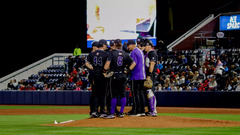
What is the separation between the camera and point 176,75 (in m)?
22.7

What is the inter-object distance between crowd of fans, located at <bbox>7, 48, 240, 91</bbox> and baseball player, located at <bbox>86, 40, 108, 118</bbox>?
725 centimetres

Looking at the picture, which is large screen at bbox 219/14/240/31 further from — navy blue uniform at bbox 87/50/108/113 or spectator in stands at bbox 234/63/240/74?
navy blue uniform at bbox 87/50/108/113

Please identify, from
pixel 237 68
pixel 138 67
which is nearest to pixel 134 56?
pixel 138 67

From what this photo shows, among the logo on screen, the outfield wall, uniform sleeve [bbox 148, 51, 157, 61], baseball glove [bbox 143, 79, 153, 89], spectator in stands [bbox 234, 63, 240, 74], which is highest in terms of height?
the logo on screen

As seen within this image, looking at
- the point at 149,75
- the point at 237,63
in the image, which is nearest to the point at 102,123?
the point at 149,75

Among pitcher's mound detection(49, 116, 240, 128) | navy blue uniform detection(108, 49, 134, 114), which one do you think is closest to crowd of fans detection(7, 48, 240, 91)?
navy blue uniform detection(108, 49, 134, 114)

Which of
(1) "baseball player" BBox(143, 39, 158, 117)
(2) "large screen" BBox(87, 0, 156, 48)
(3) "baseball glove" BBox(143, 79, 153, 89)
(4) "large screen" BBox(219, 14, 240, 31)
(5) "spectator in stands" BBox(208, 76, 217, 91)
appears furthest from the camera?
(2) "large screen" BBox(87, 0, 156, 48)

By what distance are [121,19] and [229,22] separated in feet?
20.7

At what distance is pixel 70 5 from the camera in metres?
33.4

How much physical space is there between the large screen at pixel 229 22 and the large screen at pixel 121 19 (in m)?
4.03

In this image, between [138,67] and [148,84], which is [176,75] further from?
[148,84]

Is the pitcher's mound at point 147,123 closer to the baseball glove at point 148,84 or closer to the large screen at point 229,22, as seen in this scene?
the baseball glove at point 148,84

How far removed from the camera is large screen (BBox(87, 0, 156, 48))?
87.6ft

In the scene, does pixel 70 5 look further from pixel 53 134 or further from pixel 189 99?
pixel 53 134
